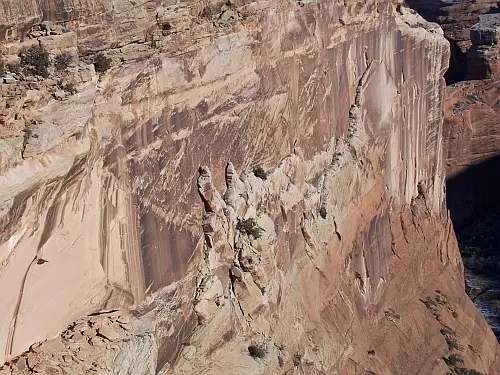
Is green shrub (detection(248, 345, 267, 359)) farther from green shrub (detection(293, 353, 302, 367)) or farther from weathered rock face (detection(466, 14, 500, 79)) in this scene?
weathered rock face (detection(466, 14, 500, 79))

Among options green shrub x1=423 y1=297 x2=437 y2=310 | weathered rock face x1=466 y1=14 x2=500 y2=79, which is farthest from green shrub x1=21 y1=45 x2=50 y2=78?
weathered rock face x1=466 y1=14 x2=500 y2=79

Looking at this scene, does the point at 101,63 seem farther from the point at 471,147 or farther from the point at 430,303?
the point at 471,147

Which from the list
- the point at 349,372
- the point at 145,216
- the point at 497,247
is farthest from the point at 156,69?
the point at 497,247

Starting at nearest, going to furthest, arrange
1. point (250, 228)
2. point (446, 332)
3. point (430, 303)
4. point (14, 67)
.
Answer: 1. point (14, 67)
2. point (250, 228)
3. point (446, 332)
4. point (430, 303)

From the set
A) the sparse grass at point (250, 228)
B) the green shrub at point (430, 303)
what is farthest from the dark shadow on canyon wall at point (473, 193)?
the sparse grass at point (250, 228)

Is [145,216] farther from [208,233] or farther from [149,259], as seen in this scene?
[208,233]

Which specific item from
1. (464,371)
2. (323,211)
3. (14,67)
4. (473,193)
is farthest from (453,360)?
(473,193)
